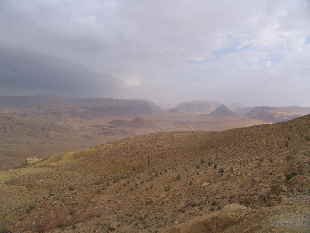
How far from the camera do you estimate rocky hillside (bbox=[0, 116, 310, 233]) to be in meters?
11.1

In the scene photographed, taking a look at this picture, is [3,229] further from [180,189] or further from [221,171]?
[221,171]

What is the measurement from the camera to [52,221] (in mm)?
18797

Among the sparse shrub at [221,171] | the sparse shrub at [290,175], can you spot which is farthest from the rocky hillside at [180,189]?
the sparse shrub at [221,171]

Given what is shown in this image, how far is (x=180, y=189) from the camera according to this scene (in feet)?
62.4

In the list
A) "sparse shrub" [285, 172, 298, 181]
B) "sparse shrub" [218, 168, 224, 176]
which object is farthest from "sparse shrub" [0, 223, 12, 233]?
"sparse shrub" [285, 172, 298, 181]

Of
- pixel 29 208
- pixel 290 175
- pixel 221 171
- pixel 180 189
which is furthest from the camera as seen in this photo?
pixel 29 208

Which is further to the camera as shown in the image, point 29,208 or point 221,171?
point 29,208

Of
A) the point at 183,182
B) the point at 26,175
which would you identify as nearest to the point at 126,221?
the point at 183,182

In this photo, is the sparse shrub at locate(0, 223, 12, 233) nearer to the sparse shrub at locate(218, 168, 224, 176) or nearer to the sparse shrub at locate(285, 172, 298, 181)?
the sparse shrub at locate(218, 168, 224, 176)

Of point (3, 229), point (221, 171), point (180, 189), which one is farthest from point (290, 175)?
point (3, 229)

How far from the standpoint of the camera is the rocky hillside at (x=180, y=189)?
11.1 metres

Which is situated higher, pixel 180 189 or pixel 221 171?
pixel 221 171

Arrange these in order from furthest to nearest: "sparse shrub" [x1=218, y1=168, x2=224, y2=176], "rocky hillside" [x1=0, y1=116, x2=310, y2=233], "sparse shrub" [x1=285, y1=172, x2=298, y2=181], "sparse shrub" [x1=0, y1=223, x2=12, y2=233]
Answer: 1. "sparse shrub" [x1=218, y1=168, x2=224, y2=176]
2. "sparse shrub" [x1=0, y1=223, x2=12, y2=233]
3. "sparse shrub" [x1=285, y1=172, x2=298, y2=181]
4. "rocky hillside" [x1=0, y1=116, x2=310, y2=233]

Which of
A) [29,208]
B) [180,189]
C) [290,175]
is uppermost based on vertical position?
[290,175]
